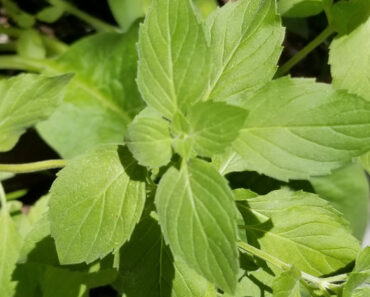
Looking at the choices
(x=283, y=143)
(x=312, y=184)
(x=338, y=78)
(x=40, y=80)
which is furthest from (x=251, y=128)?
(x=312, y=184)

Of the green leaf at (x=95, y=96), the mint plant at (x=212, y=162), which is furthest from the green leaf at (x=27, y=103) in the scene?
the green leaf at (x=95, y=96)

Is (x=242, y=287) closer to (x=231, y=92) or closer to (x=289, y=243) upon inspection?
(x=289, y=243)

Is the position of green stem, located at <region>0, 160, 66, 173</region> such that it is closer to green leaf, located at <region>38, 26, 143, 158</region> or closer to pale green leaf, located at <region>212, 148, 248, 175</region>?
pale green leaf, located at <region>212, 148, 248, 175</region>

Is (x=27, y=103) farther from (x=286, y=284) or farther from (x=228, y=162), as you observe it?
(x=286, y=284)

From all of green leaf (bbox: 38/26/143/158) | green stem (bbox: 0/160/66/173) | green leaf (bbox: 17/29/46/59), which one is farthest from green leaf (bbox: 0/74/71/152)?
green leaf (bbox: 17/29/46/59)

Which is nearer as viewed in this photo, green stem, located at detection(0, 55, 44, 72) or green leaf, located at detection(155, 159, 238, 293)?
green leaf, located at detection(155, 159, 238, 293)
